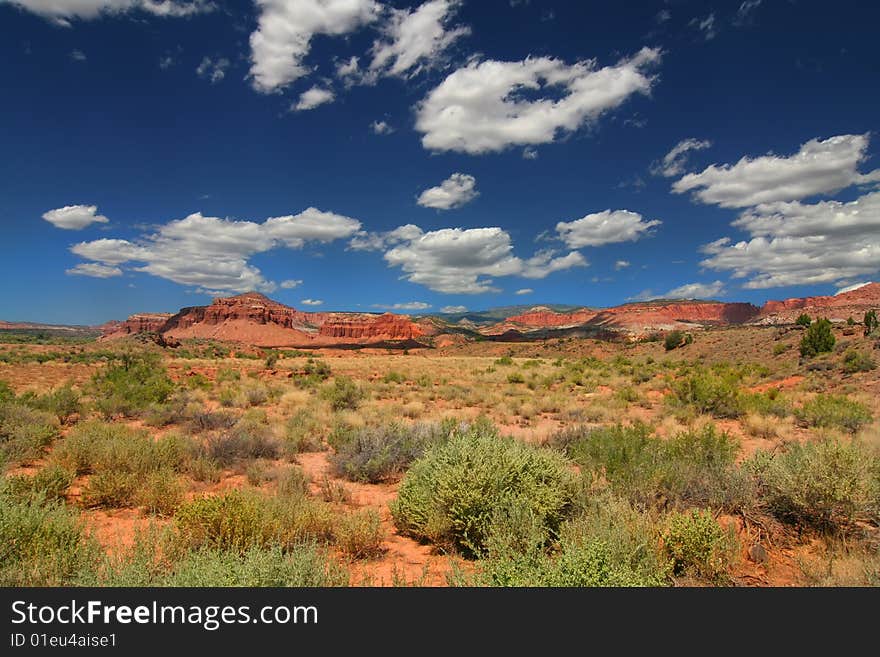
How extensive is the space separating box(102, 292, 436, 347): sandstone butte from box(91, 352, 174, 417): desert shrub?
95.9 m

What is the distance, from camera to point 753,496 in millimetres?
5301

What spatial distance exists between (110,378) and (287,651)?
17.2m

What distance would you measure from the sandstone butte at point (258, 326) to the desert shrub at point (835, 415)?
10552 centimetres

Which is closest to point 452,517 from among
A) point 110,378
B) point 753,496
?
point 753,496

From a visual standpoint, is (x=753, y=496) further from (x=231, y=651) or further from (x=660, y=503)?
(x=231, y=651)

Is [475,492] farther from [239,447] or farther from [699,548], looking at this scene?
[239,447]

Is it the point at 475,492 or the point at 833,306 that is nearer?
the point at 475,492

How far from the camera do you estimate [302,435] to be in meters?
10.2

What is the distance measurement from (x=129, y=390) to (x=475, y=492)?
43.9ft

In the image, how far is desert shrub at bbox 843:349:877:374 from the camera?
19.2 m

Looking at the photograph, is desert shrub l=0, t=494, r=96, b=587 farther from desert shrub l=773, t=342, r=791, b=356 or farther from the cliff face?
the cliff face

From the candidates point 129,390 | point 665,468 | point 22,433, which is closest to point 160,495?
point 22,433

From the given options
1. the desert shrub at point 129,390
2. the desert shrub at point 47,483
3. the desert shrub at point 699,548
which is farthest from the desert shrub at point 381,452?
the desert shrub at point 129,390

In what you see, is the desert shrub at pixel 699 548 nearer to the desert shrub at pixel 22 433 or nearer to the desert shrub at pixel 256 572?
the desert shrub at pixel 256 572
